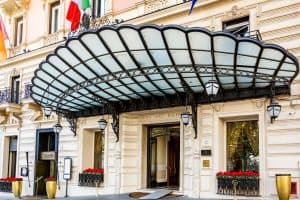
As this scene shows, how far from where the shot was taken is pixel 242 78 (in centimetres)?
1346

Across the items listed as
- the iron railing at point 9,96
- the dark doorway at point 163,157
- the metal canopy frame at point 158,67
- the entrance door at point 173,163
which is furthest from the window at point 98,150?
the iron railing at point 9,96

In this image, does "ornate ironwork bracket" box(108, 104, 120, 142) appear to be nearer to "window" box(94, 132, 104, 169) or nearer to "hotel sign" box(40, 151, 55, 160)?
"window" box(94, 132, 104, 169)

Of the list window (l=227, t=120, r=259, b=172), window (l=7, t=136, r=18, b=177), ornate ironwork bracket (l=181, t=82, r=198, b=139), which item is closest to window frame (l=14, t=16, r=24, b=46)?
window (l=7, t=136, r=18, b=177)

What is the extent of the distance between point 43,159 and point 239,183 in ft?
35.2

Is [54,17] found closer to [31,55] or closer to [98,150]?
[31,55]

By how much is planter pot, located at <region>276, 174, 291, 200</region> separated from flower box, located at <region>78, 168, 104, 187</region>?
27.1 ft

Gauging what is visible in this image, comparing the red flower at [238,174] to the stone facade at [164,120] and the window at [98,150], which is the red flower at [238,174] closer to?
the stone facade at [164,120]

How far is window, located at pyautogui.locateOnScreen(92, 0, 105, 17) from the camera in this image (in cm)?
1966

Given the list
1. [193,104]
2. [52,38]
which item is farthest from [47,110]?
[193,104]

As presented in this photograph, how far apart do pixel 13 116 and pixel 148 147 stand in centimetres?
784

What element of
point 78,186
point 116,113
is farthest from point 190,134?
point 78,186

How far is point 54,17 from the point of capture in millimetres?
22156

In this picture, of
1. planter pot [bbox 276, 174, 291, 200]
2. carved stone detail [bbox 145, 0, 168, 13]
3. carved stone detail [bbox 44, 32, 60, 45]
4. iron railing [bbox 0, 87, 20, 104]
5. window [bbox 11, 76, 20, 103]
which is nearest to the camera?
planter pot [bbox 276, 174, 291, 200]

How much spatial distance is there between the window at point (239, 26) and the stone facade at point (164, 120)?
0.23 m
